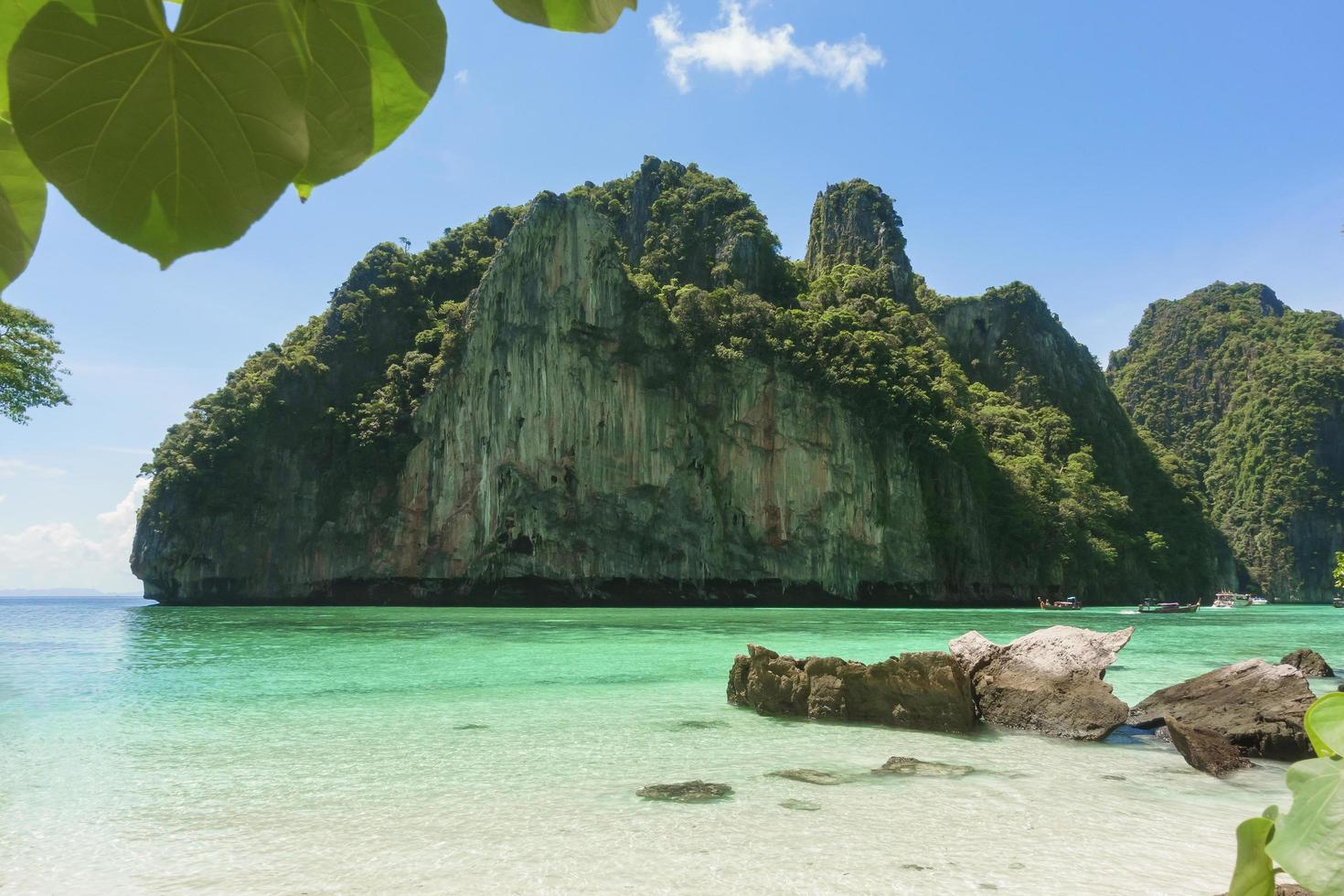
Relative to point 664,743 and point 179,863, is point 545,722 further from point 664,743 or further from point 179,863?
point 179,863

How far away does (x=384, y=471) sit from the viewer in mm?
43875

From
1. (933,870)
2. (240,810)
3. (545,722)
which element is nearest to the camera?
(933,870)

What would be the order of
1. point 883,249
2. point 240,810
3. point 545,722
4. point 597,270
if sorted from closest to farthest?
1. point 240,810
2. point 545,722
3. point 597,270
4. point 883,249

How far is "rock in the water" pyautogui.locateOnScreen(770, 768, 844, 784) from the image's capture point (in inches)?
249

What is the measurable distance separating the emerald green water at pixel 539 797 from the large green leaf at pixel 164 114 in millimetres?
4689

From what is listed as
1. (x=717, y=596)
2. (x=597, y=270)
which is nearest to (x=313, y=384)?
(x=597, y=270)

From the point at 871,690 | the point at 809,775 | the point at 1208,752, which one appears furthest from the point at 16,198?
the point at 871,690

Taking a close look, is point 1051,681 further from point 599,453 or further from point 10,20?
point 599,453

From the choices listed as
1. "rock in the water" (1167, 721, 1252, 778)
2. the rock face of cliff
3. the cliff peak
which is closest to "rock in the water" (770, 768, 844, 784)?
"rock in the water" (1167, 721, 1252, 778)

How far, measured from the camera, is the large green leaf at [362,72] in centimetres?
33

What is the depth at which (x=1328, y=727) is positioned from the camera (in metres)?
0.34

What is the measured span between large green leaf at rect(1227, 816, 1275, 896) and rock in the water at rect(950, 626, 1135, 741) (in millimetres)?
9348

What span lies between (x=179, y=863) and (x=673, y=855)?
9.70ft

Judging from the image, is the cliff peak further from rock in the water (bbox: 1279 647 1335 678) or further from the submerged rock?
the submerged rock
